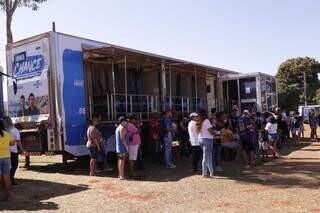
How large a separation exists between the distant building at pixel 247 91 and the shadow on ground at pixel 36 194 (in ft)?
41.1

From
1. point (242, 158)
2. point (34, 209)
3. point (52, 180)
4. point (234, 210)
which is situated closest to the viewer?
point (234, 210)

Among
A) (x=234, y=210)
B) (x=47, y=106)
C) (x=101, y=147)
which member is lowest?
(x=234, y=210)

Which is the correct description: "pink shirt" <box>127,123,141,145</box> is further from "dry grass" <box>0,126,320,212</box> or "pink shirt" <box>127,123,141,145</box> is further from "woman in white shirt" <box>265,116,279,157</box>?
"woman in white shirt" <box>265,116,279,157</box>

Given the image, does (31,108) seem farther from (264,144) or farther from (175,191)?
(264,144)

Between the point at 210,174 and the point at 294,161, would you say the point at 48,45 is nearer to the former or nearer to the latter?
the point at 210,174

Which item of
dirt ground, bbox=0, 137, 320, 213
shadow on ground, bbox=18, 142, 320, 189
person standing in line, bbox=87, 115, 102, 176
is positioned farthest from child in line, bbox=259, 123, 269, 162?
person standing in line, bbox=87, 115, 102, 176

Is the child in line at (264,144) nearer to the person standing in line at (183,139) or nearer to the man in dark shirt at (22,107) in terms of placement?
the person standing in line at (183,139)

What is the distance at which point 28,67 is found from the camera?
13016 millimetres

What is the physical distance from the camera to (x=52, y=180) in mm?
11383

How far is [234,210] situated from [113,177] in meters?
4.53

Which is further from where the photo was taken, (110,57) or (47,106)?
(110,57)

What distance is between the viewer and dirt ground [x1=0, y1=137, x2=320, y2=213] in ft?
27.0

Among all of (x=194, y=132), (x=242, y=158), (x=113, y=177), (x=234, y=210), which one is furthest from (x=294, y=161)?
(x=234, y=210)

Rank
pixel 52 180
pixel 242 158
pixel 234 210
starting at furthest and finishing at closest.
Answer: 1. pixel 242 158
2. pixel 52 180
3. pixel 234 210
